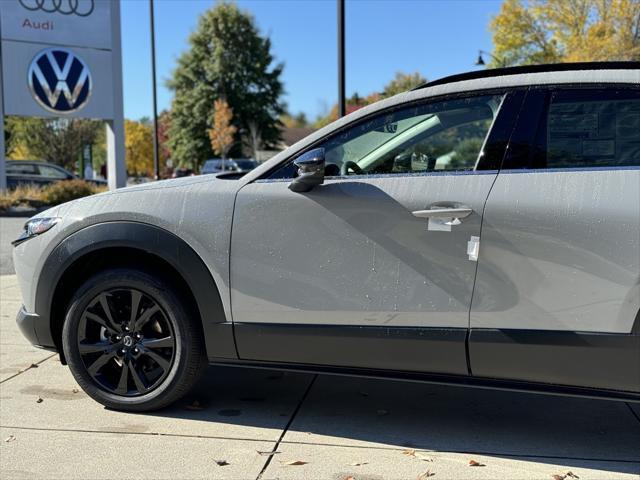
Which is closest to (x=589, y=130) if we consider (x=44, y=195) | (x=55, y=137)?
(x=44, y=195)

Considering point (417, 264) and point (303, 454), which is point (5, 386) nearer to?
point (303, 454)

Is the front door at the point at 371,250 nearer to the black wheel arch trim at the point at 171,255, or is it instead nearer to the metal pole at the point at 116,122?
the black wheel arch trim at the point at 171,255

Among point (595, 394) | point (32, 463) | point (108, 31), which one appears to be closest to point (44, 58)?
point (108, 31)

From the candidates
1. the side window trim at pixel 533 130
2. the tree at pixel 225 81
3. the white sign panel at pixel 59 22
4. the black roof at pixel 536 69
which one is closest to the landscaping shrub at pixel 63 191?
the white sign panel at pixel 59 22

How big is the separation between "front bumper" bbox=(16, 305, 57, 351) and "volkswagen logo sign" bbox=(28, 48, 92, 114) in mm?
16960

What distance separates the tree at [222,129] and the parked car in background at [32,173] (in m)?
23.2

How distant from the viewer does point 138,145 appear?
74812 millimetres

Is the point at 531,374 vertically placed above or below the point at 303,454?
above

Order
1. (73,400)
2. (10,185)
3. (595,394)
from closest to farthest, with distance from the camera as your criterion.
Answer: (595,394)
(73,400)
(10,185)

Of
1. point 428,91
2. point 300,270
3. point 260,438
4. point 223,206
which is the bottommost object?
point 260,438

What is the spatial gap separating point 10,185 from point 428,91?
22243mm

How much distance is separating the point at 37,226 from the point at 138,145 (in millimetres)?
74642

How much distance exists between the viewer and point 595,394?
292 centimetres

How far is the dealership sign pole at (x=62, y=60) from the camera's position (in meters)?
18.3
